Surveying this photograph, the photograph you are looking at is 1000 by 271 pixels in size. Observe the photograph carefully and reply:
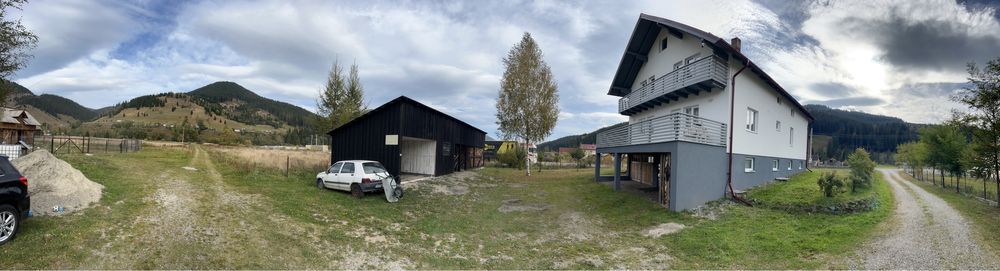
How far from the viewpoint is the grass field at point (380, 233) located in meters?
7.48

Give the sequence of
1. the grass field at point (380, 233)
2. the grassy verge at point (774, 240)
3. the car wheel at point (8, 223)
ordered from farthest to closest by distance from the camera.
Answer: the grassy verge at point (774, 240), the grass field at point (380, 233), the car wheel at point (8, 223)

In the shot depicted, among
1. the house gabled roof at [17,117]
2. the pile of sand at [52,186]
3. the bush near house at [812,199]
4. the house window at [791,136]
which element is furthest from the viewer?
the house gabled roof at [17,117]

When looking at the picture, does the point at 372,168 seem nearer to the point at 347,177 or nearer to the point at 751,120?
the point at 347,177

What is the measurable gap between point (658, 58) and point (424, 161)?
15.5 meters

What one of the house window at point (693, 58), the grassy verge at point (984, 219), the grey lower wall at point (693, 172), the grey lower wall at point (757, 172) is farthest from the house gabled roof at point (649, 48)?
the grassy verge at point (984, 219)

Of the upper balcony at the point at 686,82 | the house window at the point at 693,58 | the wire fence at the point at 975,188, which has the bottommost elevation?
the wire fence at the point at 975,188

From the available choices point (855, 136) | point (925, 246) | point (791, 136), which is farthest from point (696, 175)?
point (855, 136)

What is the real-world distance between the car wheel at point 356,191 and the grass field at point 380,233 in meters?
0.54

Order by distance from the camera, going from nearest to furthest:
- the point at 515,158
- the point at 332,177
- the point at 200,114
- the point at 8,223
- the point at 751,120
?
the point at 8,223 → the point at 332,177 → the point at 751,120 → the point at 515,158 → the point at 200,114

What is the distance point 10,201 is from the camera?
7.05 metres

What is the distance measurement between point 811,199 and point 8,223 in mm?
19986

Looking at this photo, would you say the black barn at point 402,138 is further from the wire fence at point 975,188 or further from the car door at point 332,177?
the wire fence at point 975,188

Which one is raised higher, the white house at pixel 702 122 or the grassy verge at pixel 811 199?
the white house at pixel 702 122

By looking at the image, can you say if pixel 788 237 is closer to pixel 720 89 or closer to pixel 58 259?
pixel 720 89
